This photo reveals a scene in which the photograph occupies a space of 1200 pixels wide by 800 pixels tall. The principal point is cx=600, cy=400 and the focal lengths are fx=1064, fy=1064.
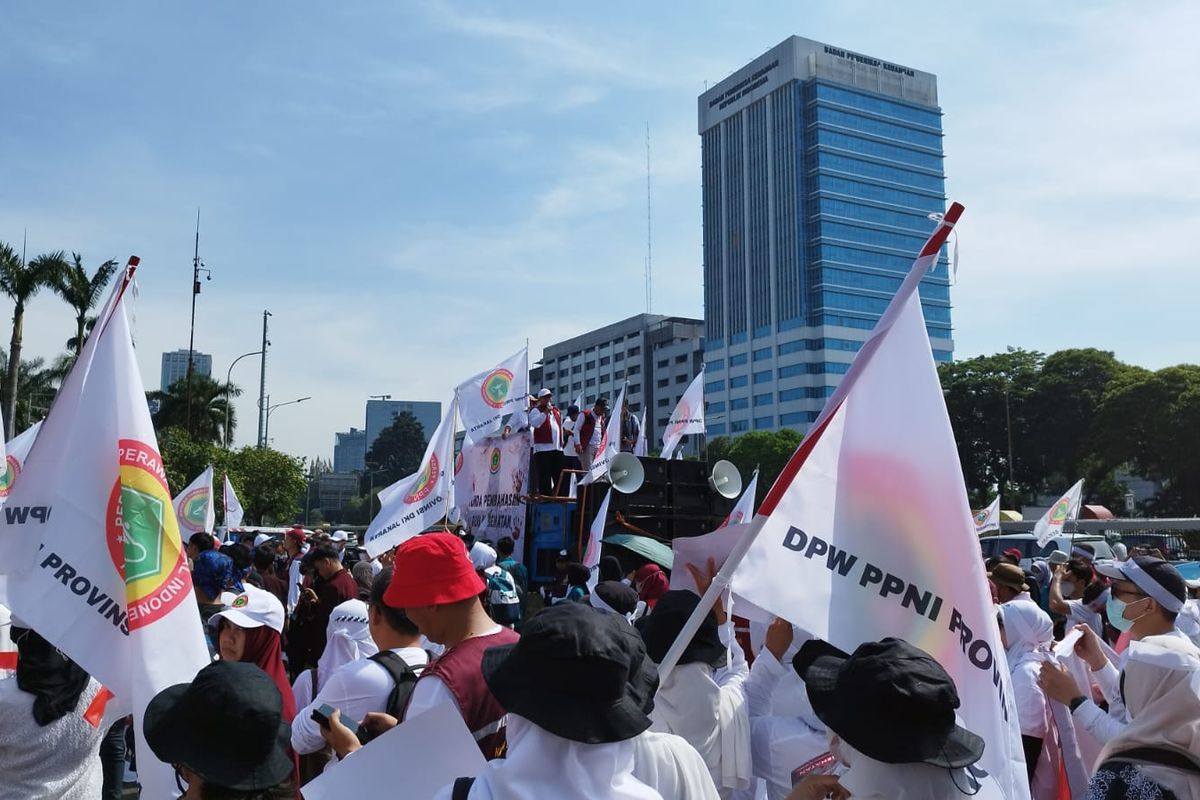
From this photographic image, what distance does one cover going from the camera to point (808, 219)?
355ft

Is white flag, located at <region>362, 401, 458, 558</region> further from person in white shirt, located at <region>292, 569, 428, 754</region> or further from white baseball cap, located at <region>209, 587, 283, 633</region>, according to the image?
person in white shirt, located at <region>292, 569, 428, 754</region>

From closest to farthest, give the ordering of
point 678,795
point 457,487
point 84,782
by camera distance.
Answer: point 678,795, point 84,782, point 457,487

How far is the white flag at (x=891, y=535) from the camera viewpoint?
3.22 meters

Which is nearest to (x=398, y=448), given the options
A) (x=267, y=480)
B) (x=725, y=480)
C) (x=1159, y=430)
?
(x=267, y=480)

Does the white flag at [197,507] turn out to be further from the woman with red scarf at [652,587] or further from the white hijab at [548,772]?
the white hijab at [548,772]

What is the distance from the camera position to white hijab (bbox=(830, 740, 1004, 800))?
2.48m

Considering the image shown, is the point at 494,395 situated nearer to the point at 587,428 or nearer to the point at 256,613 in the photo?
the point at 587,428

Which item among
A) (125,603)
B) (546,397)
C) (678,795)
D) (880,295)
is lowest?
(678,795)

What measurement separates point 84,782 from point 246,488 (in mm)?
38516

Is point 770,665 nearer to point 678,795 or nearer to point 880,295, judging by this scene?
point 678,795

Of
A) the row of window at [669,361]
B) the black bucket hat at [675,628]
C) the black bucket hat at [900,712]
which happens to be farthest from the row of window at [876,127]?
the black bucket hat at [900,712]

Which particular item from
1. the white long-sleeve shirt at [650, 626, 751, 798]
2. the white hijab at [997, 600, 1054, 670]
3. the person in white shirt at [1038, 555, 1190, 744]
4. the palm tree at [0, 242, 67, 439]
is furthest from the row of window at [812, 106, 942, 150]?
the white long-sleeve shirt at [650, 626, 751, 798]

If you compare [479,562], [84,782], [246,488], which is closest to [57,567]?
[84,782]

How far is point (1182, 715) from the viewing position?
3248 mm
